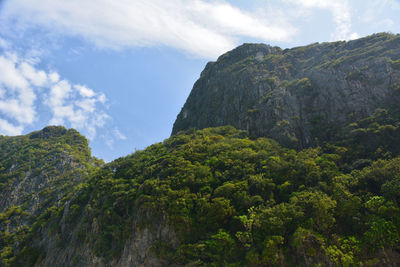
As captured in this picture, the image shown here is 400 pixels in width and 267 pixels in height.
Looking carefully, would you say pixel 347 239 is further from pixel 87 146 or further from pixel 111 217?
pixel 87 146

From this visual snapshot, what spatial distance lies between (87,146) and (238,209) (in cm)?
8187

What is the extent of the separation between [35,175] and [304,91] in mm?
73523

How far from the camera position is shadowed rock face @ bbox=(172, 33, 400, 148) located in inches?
1971

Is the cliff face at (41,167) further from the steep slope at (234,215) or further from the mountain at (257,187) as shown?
the steep slope at (234,215)

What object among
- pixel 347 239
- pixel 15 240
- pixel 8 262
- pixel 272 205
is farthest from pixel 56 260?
pixel 347 239

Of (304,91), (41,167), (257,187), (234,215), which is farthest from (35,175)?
(304,91)

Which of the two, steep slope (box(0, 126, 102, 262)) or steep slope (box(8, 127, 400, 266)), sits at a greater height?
steep slope (box(0, 126, 102, 262))

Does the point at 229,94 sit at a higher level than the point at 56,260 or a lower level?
higher

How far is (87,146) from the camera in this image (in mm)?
101000

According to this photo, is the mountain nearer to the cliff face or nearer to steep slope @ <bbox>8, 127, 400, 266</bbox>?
steep slope @ <bbox>8, 127, 400, 266</bbox>

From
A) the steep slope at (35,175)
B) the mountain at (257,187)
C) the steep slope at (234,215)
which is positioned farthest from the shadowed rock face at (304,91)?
the steep slope at (35,175)

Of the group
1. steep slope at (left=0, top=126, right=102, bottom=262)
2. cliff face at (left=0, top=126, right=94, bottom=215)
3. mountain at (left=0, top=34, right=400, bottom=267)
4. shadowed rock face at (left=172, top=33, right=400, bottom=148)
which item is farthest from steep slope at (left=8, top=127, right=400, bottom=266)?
cliff face at (left=0, top=126, right=94, bottom=215)

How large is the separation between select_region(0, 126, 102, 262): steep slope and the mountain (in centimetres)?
46

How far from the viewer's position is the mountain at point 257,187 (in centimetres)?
2764
